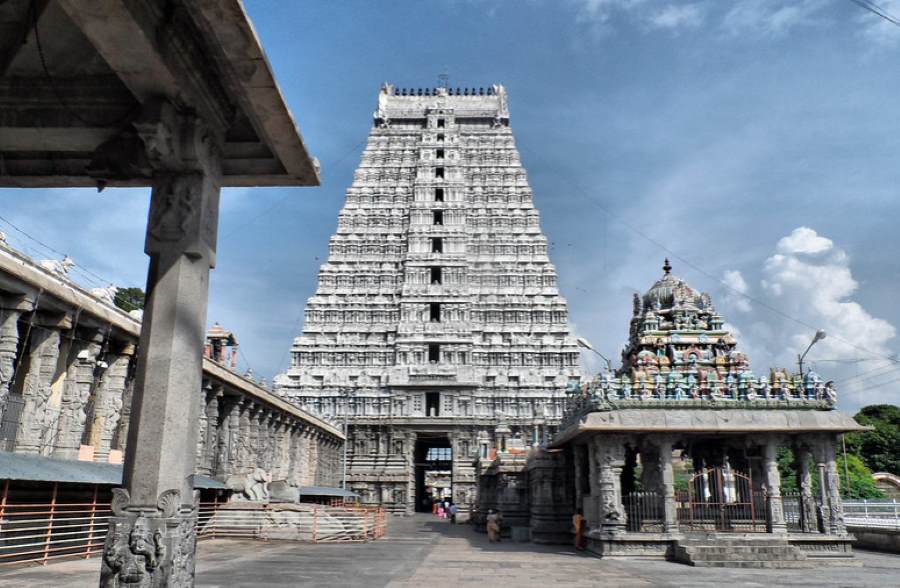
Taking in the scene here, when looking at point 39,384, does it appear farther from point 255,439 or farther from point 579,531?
point 255,439

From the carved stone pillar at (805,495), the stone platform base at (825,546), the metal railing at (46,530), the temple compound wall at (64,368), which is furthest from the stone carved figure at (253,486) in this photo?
the carved stone pillar at (805,495)

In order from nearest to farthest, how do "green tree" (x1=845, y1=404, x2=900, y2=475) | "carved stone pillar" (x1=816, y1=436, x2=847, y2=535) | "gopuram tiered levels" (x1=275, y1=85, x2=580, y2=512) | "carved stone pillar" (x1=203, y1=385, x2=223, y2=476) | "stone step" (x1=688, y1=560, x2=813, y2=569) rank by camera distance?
"stone step" (x1=688, y1=560, x2=813, y2=569) → "carved stone pillar" (x1=816, y1=436, x2=847, y2=535) → "carved stone pillar" (x1=203, y1=385, x2=223, y2=476) → "gopuram tiered levels" (x1=275, y1=85, x2=580, y2=512) → "green tree" (x1=845, y1=404, x2=900, y2=475)

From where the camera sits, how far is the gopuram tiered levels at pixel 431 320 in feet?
182

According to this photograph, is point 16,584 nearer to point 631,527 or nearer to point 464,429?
point 631,527

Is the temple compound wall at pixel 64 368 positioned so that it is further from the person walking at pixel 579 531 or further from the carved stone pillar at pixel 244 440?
the person walking at pixel 579 531

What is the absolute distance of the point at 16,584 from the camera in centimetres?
1237

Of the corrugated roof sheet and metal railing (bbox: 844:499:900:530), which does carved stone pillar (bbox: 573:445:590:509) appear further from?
the corrugated roof sheet

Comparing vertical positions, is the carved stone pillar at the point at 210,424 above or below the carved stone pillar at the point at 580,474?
above

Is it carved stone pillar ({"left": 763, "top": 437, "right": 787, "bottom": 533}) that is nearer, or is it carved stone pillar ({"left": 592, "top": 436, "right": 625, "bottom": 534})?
carved stone pillar ({"left": 763, "top": 437, "right": 787, "bottom": 533})

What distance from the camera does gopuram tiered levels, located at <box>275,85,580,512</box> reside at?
Answer: 5553 centimetres

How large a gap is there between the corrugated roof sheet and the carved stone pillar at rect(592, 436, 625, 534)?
11.1m

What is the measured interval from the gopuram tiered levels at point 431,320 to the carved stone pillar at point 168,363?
4761 cm

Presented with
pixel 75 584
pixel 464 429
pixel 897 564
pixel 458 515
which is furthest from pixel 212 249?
pixel 464 429

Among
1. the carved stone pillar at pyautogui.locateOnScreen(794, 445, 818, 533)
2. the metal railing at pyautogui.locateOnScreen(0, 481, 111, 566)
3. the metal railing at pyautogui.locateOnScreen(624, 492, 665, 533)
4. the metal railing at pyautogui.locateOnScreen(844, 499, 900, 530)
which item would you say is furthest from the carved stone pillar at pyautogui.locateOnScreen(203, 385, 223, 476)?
the metal railing at pyautogui.locateOnScreen(844, 499, 900, 530)
